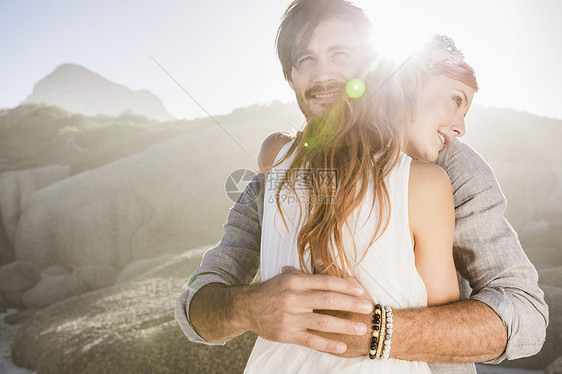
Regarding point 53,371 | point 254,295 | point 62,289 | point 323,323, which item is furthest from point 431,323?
point 62,289

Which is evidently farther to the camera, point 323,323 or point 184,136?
point 184,136

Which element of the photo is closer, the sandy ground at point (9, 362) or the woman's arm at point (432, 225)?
the woman's arm at point (432, 225)

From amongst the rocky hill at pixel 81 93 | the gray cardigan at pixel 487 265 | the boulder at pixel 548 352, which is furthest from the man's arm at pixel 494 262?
the rocky hill at pixel 81 93

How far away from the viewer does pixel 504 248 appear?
1675 mm

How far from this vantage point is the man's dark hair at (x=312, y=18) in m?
2.42

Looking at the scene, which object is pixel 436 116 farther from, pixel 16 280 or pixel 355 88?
pixel 16 280

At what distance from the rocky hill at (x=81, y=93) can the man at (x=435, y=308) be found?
193497 millimetres

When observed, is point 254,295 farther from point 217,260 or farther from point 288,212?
point 217,260

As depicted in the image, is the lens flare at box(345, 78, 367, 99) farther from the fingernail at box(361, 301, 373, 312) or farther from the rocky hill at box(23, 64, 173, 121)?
the rocky hill at box(23, 64, 173, 121)

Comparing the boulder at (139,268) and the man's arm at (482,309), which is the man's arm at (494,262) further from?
the boulder at (139,268)

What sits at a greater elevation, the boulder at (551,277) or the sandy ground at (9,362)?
the boulder at (551,277)

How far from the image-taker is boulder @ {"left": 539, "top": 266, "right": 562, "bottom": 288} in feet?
29.6

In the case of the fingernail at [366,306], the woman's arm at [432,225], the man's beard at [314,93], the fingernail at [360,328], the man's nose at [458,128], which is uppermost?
the man's beard at [314,93]

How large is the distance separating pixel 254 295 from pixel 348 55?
1565mm
